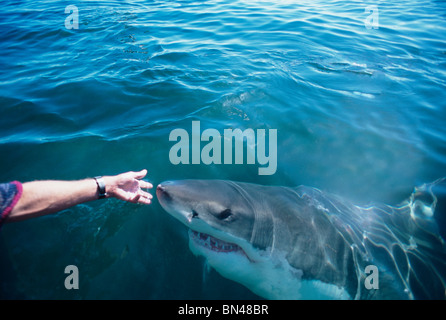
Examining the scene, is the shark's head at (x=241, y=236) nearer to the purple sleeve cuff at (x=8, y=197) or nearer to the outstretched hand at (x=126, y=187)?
the outstretched hand at (x=126, y=187)

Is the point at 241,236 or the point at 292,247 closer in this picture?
the point at 241,236

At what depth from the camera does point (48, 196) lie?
7.48 ft

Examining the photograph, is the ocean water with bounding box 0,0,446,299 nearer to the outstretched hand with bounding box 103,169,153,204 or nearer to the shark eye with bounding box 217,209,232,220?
the outstretched hand with bounding box 103,169,153,204

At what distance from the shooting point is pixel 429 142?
466cm

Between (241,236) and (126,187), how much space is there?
134 centimetres

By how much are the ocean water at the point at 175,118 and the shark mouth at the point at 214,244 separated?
0.33 meters

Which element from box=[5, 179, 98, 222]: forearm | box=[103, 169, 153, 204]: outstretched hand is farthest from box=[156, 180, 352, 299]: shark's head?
box=[5, 179, 98, 222]: forearm

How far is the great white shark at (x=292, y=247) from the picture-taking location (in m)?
2.56

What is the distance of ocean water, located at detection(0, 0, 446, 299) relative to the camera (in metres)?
2.80

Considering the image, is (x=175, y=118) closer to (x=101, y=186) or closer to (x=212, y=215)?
(x=101, y=186)

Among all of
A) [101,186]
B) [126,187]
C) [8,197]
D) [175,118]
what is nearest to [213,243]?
[126,187]

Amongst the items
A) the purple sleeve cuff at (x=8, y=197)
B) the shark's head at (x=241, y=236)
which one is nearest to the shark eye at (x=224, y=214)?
the shark's head at (x=241, y=236)
